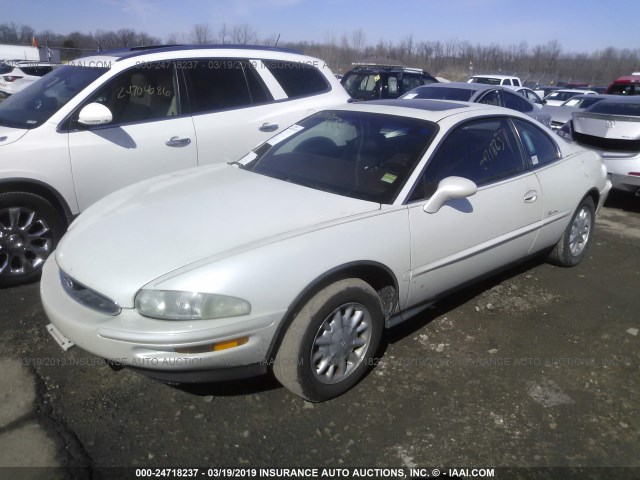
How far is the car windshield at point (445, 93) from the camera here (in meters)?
9.72

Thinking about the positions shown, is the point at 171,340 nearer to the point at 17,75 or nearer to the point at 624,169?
the point at 624,169

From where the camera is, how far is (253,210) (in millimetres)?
2934

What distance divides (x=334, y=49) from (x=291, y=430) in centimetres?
5102

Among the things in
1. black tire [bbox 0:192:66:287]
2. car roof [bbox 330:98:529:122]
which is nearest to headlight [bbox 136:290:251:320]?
car roof [bbox 330:98:529:122]

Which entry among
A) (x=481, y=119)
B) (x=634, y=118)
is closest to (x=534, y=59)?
(x=634, y=118)

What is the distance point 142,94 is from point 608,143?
19.1ft

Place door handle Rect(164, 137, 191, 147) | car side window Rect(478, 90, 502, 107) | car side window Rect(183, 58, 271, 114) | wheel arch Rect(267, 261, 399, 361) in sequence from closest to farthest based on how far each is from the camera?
1. wheel arch Rect(267, 261, 399, 361)
2. door handle Rect(164, 137, 191, 147)
3. car side window Rect(183, 58, 271, 114)
4. car side window Rect(478, 90, 502, 107)

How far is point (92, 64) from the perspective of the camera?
471cm

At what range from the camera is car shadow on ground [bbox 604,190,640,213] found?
725 cm

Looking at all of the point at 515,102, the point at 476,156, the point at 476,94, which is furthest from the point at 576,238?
the point at 515,102

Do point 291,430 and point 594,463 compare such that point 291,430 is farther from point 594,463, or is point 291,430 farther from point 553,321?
point 553,321

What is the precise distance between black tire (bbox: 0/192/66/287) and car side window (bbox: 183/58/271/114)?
5.15ft

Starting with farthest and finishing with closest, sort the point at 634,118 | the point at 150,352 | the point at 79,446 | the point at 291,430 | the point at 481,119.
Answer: the point at 634,118 < the point at 481,119 < the point at 291,430 < the point at 79,446 < the point at 150,352

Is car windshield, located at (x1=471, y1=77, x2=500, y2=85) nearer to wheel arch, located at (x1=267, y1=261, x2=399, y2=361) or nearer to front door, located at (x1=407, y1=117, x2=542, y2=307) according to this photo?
front door, located at (x1=407, y1=117, x2=542, y2=307)
